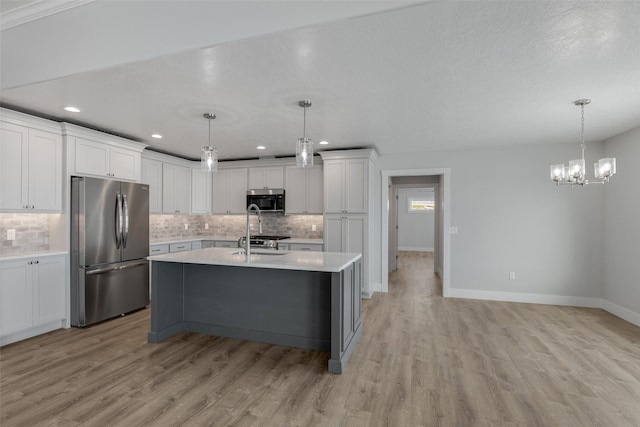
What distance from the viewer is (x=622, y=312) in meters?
4.29

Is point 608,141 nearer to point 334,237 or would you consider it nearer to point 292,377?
point 334,237

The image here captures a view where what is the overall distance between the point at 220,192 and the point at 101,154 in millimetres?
2415

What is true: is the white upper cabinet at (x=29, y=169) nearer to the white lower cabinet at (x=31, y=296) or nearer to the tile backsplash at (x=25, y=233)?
the tile backsplash at (x=25, y=233)

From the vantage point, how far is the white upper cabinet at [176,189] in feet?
18.5

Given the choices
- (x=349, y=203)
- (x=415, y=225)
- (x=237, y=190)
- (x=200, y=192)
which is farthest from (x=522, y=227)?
(x=415, y=225)

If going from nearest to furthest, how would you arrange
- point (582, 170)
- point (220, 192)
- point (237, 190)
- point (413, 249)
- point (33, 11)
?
point (33, 11) < point (582, 170) < point (237, 190) < point (220, 192) < point (413, 249)

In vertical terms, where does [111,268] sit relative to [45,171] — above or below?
below

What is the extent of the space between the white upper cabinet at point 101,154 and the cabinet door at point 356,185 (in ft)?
10.6

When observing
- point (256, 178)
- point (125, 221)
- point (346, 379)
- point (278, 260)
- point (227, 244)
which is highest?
point (256, 178)

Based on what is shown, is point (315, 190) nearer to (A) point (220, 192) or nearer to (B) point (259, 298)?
(A) point (220, 192)

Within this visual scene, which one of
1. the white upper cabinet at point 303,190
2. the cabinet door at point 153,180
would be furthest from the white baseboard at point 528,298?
the cabinet door at point 153,180

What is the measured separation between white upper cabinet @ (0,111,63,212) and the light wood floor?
1.52 metres

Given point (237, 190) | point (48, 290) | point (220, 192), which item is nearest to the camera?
point (48, 290)

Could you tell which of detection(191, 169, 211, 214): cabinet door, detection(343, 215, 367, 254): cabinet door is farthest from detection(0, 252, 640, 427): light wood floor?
detection(191, 169, 211, 214): cabinet door
